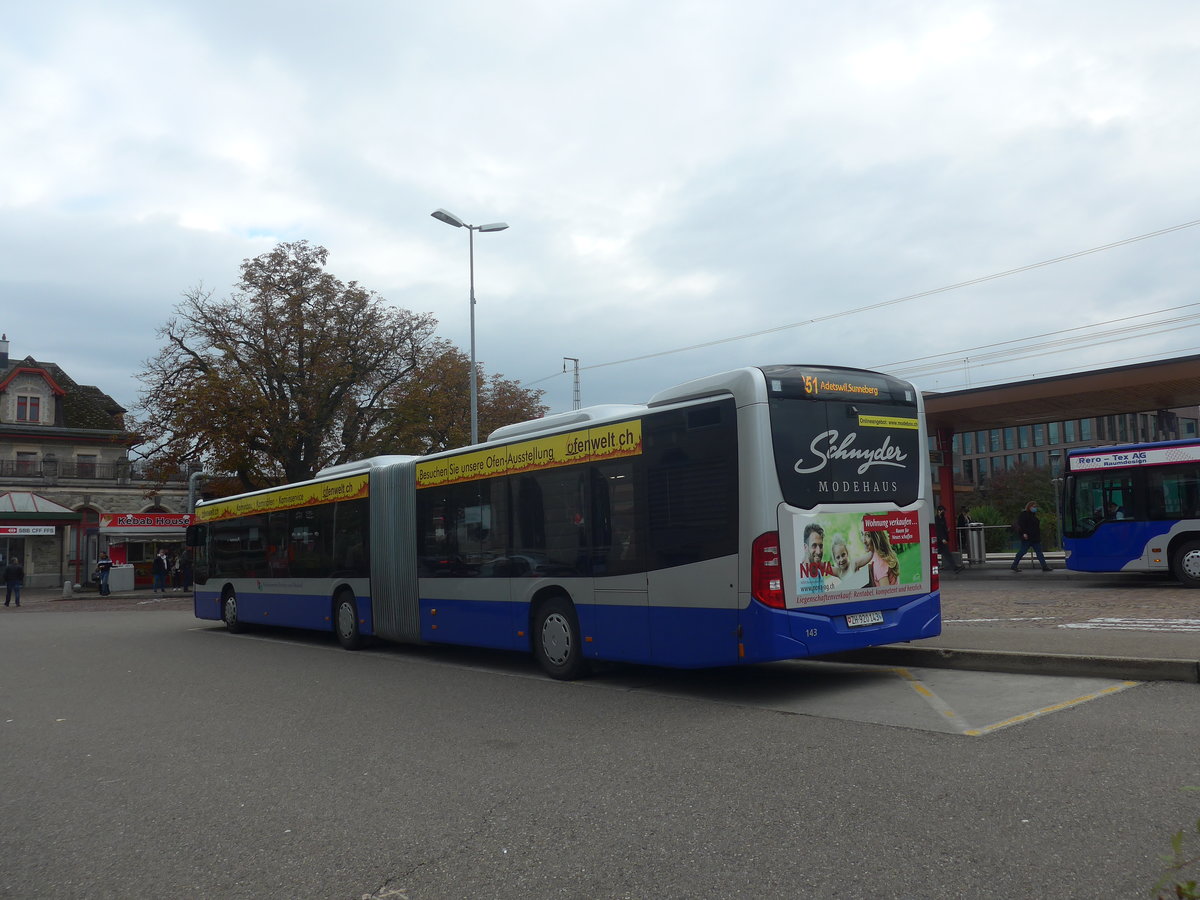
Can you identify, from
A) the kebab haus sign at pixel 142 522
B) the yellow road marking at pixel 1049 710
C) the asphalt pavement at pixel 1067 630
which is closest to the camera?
the yellow road marking at pixel 1049 710

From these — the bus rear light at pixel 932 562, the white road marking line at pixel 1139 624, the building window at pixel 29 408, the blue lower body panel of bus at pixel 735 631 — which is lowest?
the white road marking line at pixel 1139 624

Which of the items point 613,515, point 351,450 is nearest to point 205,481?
point 351,450

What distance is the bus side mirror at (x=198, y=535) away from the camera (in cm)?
2164

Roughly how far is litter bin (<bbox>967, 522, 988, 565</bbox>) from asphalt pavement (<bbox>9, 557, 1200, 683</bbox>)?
521cm

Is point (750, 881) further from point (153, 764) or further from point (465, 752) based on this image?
point (153, 764)

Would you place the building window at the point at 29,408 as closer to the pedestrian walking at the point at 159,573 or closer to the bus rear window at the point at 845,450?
the pedestrian walking at the point at 159,573

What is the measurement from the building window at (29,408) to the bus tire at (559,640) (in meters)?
59.5

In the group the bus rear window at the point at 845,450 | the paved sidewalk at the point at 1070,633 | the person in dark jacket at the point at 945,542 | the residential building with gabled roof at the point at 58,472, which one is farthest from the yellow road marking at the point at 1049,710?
the residential building with gabled roof at the point at 58,472

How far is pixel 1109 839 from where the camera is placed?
4.61m

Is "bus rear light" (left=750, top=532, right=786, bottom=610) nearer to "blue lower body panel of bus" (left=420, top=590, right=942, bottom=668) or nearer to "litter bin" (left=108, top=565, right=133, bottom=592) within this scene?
"blue lower body panel of bus" (left=420, top=590, right=942, bottom=668)

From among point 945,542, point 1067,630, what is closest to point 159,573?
point 945,542

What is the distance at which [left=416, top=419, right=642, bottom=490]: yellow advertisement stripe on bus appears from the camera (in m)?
10.3

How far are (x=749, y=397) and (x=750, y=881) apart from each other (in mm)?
5209

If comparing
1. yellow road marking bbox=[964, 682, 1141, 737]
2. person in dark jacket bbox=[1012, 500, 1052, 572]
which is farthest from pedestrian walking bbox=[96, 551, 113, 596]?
yellow road marking bbox=[964, 682, 1141, 737]
